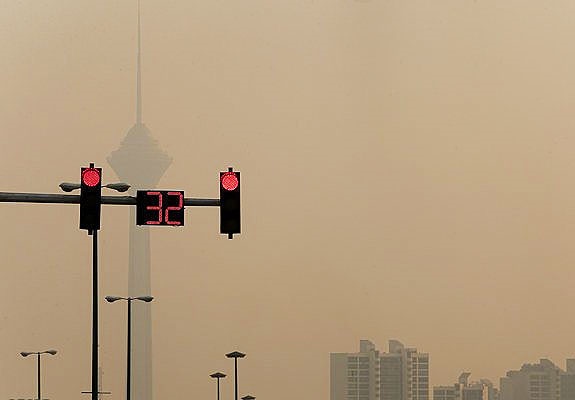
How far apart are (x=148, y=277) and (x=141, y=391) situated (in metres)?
18.0

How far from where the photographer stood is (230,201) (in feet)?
62.1

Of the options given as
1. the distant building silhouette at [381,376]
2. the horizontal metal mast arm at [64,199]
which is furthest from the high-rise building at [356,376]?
the horizontal metal mast arm at [64,199]

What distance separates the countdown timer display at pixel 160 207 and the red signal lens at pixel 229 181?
87cm

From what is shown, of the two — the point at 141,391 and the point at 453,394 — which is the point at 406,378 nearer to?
the point at 453,394

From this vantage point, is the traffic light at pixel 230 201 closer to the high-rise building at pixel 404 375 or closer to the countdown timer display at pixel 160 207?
the countdown timer display at pixel 160 207

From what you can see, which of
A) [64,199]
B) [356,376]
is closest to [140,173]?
[356,376]

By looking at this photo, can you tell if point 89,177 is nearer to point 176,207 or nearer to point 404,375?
point 176,207

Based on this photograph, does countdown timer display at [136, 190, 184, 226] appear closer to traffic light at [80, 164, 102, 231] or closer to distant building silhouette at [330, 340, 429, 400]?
traffic light at [80, 164, 102, 231]

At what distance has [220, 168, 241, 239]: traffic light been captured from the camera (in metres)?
18.9

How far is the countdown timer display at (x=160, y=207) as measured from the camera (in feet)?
63.9

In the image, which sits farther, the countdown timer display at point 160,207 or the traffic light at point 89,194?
the countdown timer display at point 160,207

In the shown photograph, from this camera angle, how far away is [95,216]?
19.0m

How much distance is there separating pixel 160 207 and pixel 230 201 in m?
1.32

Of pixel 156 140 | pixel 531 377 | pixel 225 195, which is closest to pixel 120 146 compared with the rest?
pixel 156 140
